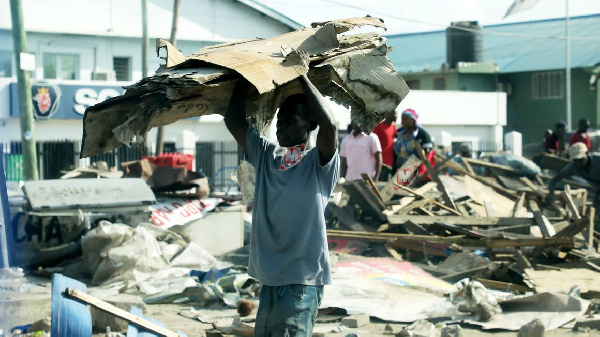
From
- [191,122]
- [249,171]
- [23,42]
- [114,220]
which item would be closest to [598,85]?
[191,122]

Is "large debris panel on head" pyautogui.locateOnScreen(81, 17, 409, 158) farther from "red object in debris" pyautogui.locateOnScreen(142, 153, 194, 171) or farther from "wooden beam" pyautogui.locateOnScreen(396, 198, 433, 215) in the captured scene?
"red object in debris" pyautogui.locateOnScreen(142, 153, 194, 171)

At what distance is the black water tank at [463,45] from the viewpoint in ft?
138

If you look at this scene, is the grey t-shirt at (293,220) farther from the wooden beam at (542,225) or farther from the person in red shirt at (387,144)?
the person in red shirt at (387,144)

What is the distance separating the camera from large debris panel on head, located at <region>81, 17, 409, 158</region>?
3.75 meters

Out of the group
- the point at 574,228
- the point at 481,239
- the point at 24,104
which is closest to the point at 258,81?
the point at 481,239

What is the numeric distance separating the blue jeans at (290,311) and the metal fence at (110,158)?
1815 centimetres

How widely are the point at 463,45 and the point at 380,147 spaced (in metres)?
32.4

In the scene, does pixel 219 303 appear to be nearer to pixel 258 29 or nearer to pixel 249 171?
pixel 249 171

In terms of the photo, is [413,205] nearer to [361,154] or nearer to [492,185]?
[361,154]

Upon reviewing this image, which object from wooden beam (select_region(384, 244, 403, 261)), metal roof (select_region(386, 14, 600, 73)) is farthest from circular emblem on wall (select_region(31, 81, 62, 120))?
metal roof (select_region(386, 14, 600, 73))

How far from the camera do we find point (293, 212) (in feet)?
13.3

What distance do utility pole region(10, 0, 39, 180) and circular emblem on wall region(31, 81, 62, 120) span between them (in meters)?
10.9

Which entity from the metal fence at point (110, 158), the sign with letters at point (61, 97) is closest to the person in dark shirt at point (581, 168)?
the metal fence at point (110, 158)

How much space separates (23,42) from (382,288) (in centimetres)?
960
